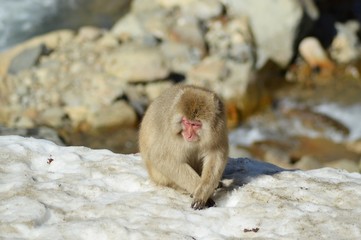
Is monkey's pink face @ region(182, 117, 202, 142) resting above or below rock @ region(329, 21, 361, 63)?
above

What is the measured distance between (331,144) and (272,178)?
7.43 metres

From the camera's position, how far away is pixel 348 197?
475 cm

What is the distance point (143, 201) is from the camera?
455 centimetres

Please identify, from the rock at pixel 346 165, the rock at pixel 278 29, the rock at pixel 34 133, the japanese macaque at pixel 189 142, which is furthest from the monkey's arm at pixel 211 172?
the rock at pixel 278 29

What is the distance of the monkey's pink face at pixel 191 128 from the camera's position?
438 cm

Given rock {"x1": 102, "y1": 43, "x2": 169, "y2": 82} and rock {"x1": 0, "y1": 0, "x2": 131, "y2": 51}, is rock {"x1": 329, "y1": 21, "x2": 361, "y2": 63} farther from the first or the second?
rock {"x1": 0, "y1": 0, "x2": 131, "y2": 51}

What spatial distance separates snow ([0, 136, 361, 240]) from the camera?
4102 mm

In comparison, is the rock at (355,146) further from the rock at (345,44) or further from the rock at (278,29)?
the rock at (345,44)

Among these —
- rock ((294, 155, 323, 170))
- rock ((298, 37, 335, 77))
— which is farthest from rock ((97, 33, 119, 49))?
rock ((294, 155, 323, 170))

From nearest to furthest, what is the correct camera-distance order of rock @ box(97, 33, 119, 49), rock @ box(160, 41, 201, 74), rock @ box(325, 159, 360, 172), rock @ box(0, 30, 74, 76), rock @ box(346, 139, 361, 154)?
rock @ box(325, 159, 360, 172)
rock @ box(346, 139, 361, 154)
rock @ box(160, 41, 201, 74)
rock @ box(0, 30, 74, 76)
rock @ box(97, 33, 119, 49)

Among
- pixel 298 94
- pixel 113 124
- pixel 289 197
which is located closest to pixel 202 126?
pixel 289 197

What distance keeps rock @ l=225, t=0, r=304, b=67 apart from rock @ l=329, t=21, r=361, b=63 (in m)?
1.43

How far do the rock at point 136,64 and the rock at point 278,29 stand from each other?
2686mm

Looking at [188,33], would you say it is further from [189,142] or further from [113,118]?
[189,142]
